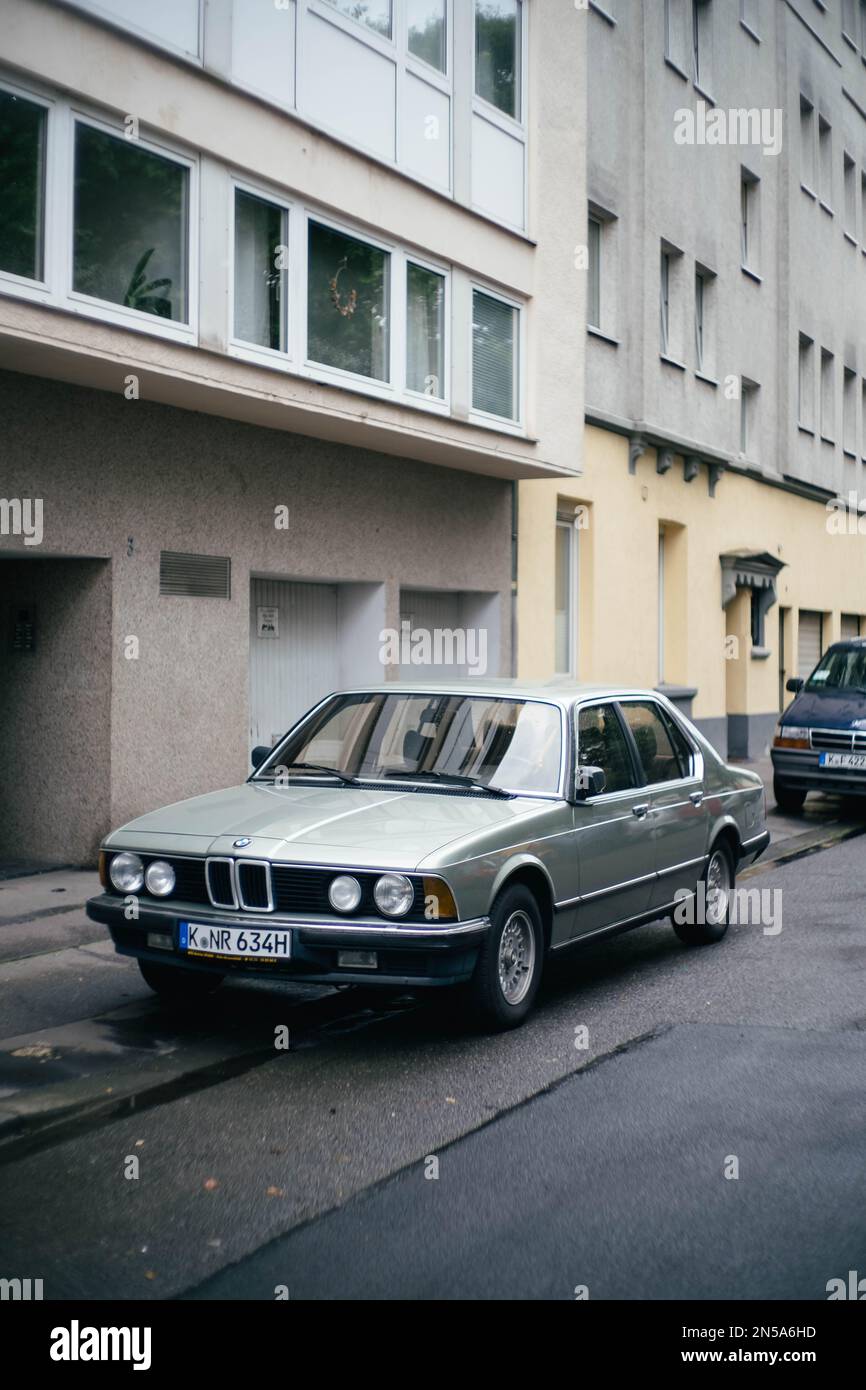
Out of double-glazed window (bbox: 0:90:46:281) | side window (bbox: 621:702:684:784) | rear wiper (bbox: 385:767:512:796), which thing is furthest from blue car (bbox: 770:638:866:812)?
double-glazed window (bbox: 0:90:46:281)

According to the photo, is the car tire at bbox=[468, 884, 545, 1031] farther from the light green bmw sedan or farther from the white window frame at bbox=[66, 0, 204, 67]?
the white window frame at bbox=[66, 0, 204, 67]

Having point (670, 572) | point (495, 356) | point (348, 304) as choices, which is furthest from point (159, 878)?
point (670, 572)

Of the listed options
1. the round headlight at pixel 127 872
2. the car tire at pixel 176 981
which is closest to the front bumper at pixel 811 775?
the car tire at pixel 176 981

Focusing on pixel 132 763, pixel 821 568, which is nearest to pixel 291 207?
pixel 132 763

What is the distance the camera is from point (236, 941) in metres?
6.07

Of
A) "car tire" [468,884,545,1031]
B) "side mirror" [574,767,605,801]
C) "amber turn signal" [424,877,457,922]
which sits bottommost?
"car tire" [468,884,545,1031]

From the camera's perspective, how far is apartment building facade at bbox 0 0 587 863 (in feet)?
34.5

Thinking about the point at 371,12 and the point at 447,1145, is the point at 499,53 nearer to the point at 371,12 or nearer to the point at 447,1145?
the point at 371,12

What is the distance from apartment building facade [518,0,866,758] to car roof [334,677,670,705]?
9.58 metres

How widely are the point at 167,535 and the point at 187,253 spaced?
228 centimetres

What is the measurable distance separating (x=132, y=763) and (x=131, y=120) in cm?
491

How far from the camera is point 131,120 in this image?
1062 centimetres

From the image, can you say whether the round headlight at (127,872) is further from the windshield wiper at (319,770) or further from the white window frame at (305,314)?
the white window frame at (305,314)
